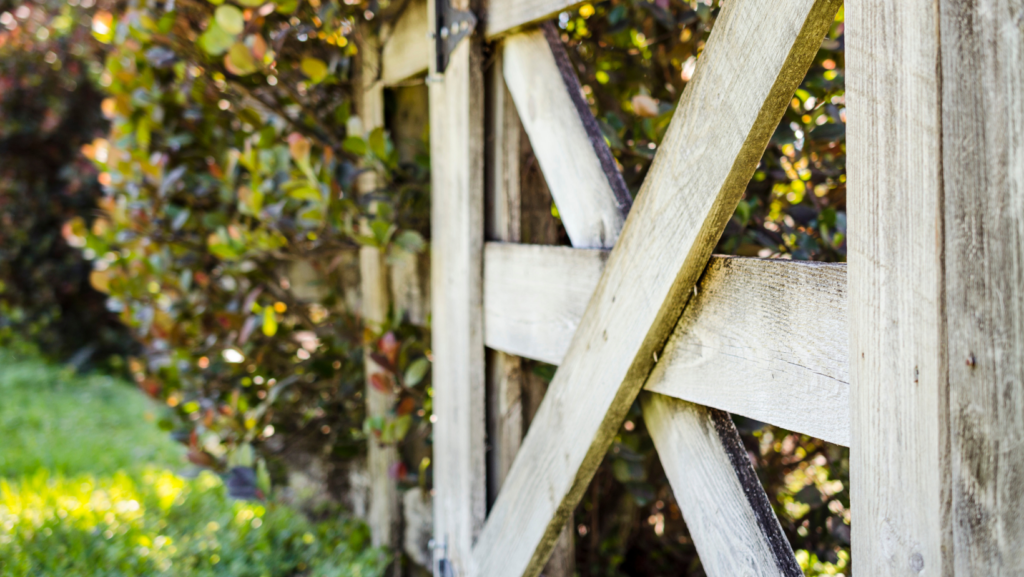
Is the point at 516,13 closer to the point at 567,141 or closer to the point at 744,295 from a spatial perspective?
the point at 567,141

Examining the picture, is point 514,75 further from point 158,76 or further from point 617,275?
point 158,76

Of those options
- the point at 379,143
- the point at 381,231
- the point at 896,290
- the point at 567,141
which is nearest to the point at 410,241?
the point at 381,231

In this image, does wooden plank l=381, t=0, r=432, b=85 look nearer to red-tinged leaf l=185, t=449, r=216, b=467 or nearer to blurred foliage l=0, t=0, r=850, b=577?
blurred foliage l=0, t=0, r=850, b=577

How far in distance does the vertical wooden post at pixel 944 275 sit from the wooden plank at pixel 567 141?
0.55 metres

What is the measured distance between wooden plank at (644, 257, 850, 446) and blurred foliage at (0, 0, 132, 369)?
675 cm

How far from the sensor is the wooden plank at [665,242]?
819 millimetres

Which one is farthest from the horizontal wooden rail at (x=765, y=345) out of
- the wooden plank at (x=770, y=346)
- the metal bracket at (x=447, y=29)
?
the metal bracket at (x=447, y=29)

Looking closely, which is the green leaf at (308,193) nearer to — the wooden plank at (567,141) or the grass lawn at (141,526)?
the wooden plank at (567,141)

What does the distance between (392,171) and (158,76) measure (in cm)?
124

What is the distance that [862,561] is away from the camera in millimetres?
747

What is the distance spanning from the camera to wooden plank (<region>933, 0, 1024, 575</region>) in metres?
0.60

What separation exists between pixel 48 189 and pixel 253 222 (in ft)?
18.4

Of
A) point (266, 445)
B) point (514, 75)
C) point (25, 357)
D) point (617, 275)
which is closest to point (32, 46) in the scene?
point (25, 357)

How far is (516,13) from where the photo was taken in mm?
1393
